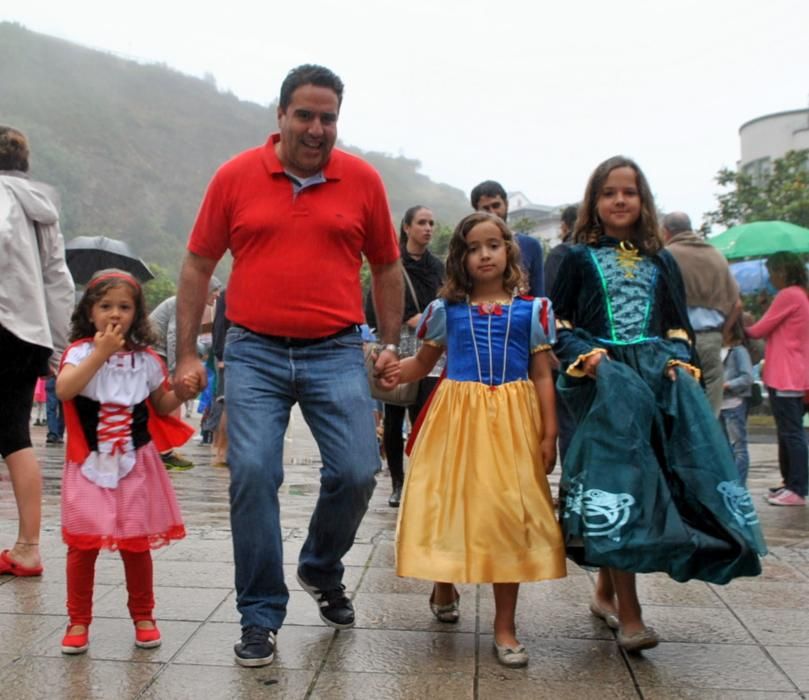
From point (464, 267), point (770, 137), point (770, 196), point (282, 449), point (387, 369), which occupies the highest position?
point (770, 137)

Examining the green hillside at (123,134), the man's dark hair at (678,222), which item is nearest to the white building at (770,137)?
the man's dark hair at (678,222)

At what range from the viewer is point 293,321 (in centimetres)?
382

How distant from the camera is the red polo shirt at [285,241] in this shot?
150 inches

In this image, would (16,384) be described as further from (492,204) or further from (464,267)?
(492,204)

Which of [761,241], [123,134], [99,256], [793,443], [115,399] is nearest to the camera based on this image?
[115,399]

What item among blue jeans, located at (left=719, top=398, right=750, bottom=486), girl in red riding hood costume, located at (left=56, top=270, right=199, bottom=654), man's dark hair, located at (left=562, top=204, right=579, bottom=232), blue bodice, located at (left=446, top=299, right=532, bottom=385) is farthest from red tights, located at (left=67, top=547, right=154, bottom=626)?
blue jeans, located at (left=719, top=398, right=750, bottom=486)

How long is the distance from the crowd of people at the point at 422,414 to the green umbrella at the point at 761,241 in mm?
6772

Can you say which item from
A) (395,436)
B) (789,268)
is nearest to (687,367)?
(395,436)

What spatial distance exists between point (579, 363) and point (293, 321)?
1085mm

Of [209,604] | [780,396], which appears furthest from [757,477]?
[209,604]

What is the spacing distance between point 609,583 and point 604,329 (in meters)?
1.03

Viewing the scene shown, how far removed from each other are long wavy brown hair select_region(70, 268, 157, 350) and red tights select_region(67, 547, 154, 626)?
799 millimetres

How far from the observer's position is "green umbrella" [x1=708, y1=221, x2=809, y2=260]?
34.3ft

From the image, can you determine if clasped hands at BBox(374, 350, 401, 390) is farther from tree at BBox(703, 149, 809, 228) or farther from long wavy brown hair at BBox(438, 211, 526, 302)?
tree at BBox(703, 149, 809, 228)
